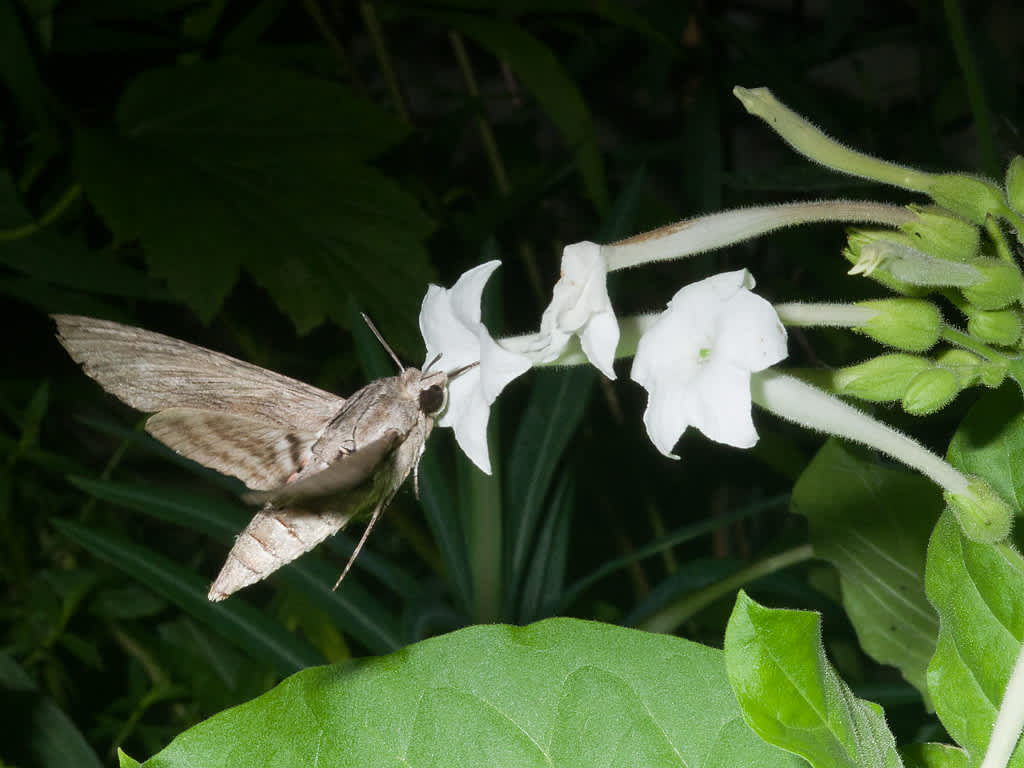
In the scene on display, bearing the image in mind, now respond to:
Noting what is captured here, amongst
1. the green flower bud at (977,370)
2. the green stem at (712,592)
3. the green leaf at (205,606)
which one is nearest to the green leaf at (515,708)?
the green flower bud at (977,370)

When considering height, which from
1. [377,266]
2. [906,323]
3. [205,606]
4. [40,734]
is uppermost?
[906,323]

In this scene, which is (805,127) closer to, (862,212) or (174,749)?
(862,212)

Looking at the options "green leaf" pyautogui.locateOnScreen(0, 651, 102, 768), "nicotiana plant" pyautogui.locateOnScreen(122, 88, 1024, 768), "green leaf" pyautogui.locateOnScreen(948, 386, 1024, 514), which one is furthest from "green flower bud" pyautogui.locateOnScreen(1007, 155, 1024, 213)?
"green leaf" pyautogui.locateOnScreen(0, 651, 102, 768)

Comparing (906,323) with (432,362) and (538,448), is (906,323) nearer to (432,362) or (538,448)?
(432,362)

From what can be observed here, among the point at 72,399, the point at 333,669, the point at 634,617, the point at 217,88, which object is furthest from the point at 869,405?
the point at 72,399

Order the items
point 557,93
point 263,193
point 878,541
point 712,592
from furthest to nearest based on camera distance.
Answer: point 557,93
point 263,193
point 712,592
point 878,541

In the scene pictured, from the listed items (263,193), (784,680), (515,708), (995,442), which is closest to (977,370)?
(995,442)

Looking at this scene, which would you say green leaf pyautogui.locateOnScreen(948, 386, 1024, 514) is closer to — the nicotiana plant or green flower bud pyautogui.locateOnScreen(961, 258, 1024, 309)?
the nicotiana plant

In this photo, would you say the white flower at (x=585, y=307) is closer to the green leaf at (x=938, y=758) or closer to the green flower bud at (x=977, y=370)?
the green flower bud at (x=977, y=370)

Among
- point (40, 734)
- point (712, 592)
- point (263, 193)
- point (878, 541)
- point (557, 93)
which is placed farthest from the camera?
point (557, 93)
